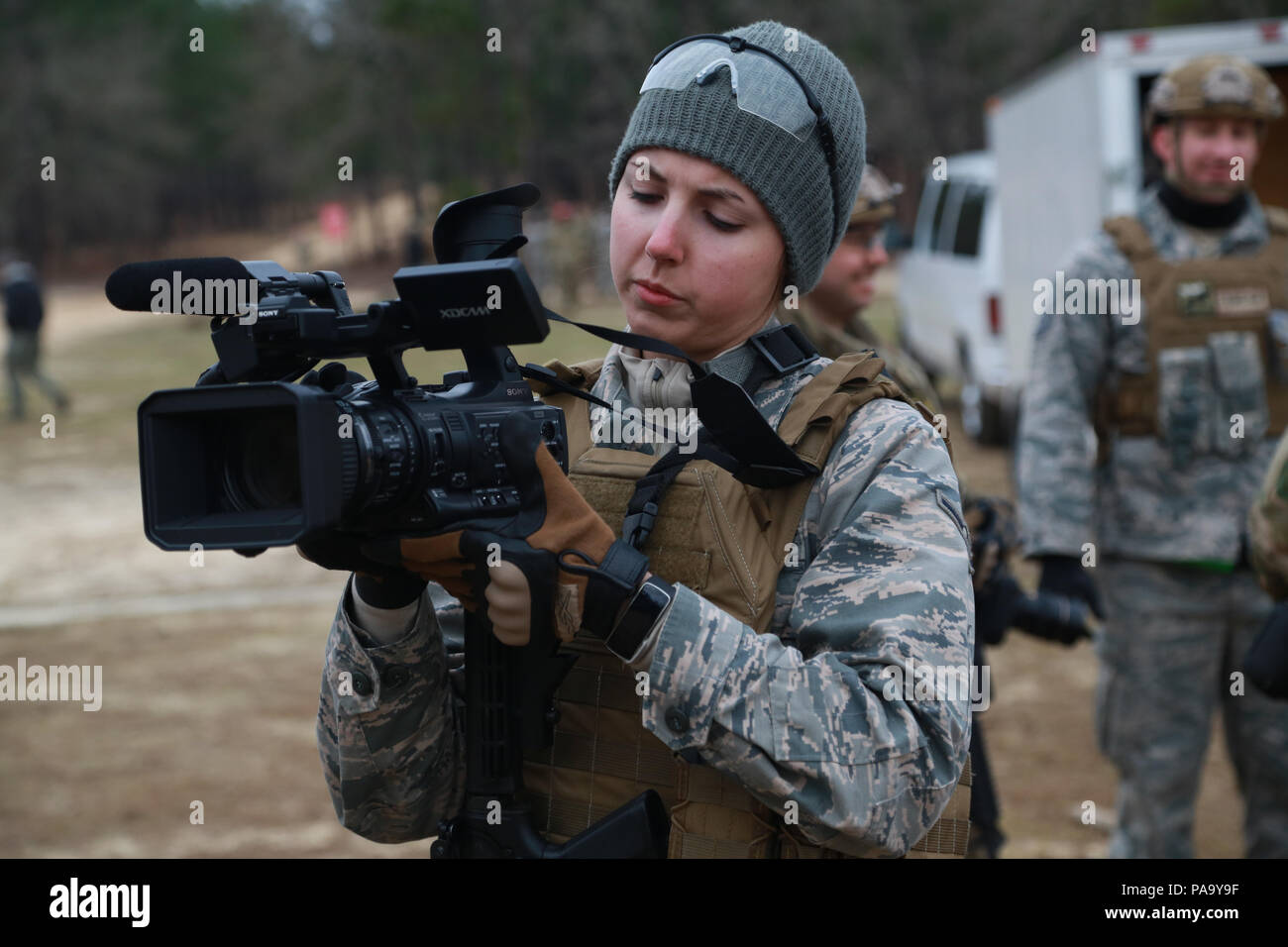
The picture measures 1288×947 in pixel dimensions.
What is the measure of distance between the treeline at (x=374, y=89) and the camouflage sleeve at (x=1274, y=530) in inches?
1093

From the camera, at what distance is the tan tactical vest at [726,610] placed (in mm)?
1826

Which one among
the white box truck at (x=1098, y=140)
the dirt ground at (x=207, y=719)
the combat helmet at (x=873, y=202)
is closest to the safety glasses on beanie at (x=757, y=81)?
the dirt ground at (x=207, y=719)

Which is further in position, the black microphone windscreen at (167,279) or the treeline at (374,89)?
the treeline at (374,89)

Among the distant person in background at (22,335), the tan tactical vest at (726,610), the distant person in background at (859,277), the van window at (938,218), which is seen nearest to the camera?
the tan tactical vest at (726,610)

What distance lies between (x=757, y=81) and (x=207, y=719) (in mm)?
4982

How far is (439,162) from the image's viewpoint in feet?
135

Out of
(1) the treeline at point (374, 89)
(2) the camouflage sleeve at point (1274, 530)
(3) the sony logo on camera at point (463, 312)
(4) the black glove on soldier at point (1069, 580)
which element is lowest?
(4) the black glove on soldier at point (1069, 580)

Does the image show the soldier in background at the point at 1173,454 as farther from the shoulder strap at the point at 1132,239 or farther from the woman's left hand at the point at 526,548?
the woman's left hand at the point at 526,548

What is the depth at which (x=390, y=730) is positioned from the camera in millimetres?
1927

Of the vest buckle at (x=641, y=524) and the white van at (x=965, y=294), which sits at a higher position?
the white van at (x=965, y=294)

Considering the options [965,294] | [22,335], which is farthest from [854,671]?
[22,335]

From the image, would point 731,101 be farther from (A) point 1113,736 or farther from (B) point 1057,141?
(B) point 1057,141

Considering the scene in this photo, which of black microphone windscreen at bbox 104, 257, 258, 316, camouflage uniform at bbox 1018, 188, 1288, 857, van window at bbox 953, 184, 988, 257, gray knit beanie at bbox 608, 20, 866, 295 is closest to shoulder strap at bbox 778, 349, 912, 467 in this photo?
gray knit beanie at bbox 608, 20, 866, 295

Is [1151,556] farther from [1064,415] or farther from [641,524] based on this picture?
[641,524]
